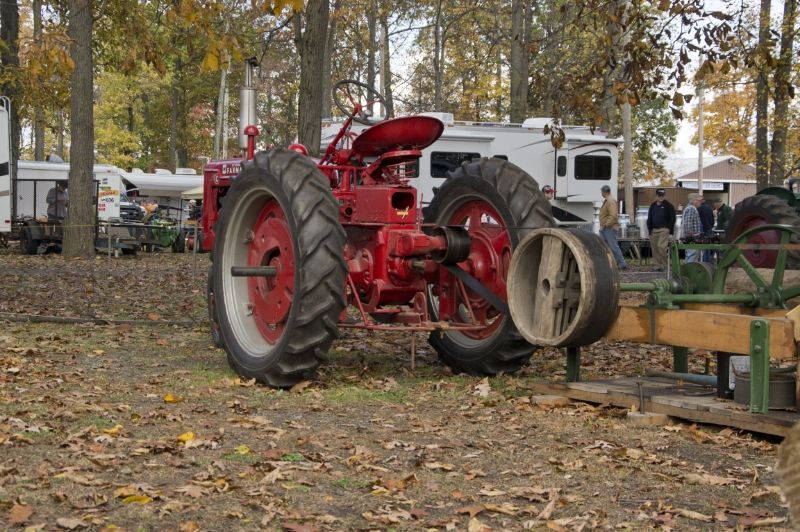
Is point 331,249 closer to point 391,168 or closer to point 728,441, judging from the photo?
point 391,168

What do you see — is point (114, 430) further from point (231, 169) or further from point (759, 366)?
point (231, 169)

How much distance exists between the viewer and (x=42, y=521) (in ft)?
14.4

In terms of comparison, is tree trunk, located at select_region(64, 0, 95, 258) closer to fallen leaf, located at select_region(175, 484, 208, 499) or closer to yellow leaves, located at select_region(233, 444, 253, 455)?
yellow leaves, located at select_region(233, 444, 253, 455)

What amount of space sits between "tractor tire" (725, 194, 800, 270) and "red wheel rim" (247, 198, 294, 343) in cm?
746

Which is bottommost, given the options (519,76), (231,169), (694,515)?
(694,515)

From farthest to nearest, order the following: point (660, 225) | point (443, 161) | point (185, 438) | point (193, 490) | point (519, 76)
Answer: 1. point (519, 76)
2. point (443, 161)
3. point (660, 225)
4. point (185, 438)
5. point (193, 490)

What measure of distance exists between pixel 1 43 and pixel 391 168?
11.7 metres

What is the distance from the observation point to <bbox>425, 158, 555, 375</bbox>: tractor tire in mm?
8086

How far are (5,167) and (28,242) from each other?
2264mm

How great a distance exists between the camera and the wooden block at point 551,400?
278 inches

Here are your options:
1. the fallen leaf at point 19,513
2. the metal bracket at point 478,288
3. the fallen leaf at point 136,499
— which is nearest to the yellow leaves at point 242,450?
the fallen leaf at point 136,499

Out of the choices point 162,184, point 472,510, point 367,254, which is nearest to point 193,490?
point 472,510

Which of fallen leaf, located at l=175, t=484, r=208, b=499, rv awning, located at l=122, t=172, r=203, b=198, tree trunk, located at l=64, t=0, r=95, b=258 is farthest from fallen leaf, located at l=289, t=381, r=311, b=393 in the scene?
rv awning, located at l=122, t=172, r=203, b=198

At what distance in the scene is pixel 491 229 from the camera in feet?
28.0
